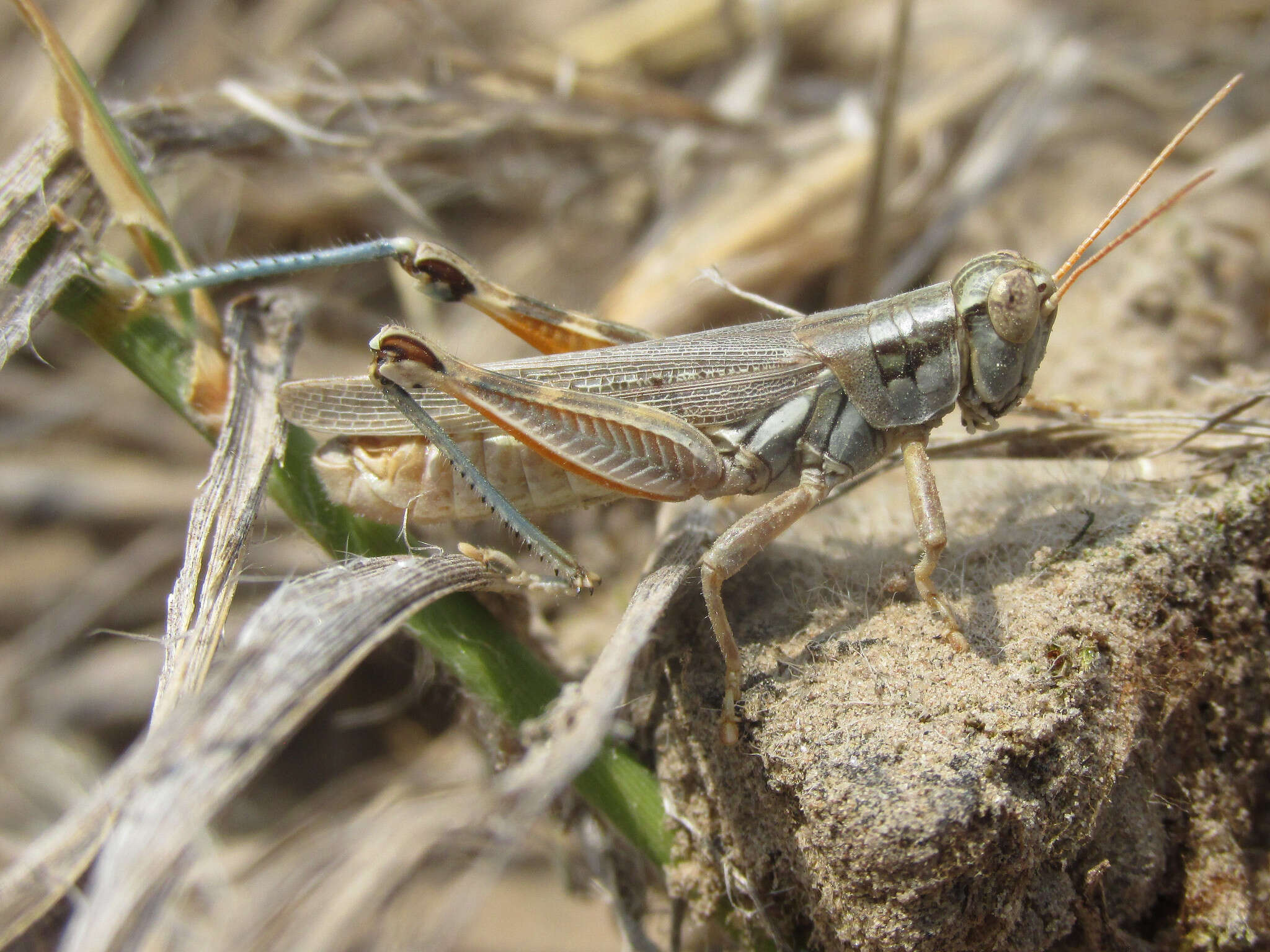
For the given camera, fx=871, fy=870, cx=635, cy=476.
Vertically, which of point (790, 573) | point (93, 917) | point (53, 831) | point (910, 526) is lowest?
point (93, 917)

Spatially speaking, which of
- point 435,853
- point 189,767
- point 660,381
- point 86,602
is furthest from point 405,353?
point 86,602

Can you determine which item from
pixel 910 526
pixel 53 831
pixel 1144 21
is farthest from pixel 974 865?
pixel 1144 21

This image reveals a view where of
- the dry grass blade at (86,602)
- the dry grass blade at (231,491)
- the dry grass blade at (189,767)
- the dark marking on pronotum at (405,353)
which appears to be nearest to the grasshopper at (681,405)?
the dark marking on pronotum at (405,353)

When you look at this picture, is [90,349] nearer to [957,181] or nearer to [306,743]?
[306,743]

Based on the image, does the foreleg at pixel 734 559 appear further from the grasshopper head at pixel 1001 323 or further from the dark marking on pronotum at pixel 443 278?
the dark marking on pronotum at pixel 443 278

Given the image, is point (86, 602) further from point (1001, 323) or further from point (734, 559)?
point (1001, 323)

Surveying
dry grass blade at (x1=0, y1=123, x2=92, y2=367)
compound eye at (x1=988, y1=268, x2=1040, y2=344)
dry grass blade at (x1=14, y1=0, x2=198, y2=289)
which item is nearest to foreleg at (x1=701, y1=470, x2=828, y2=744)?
compound eye at (x1=988, y1=268, x2=1040, y2=344)

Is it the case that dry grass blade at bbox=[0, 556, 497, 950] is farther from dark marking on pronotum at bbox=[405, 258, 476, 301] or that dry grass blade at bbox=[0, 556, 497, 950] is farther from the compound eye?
the compound eye
